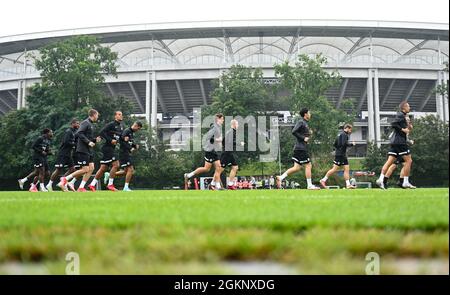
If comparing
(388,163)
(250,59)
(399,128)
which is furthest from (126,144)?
(250,59)

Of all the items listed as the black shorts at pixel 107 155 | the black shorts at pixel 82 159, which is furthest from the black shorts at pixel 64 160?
the black shorts at pixel 107 155

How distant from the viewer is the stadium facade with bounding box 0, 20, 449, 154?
166ft

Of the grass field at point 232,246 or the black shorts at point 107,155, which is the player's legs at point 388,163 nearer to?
the black shorts at point 107,155

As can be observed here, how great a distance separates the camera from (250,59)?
55375 millimetres

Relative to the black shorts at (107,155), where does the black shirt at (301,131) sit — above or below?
above

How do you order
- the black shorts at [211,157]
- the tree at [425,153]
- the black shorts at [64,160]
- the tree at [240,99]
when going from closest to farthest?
the black shorts at [211,157] < the black shorts at [64,160] < the tree at [425,153] < the tree at [240,99]

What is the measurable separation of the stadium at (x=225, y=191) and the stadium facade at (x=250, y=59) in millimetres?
219

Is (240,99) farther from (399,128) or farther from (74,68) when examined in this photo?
→ (399,128)

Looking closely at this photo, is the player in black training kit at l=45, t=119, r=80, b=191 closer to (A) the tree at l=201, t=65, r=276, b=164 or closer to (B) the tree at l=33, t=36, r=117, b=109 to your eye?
(A) the tree at l=201, t=65, r=276, b=164

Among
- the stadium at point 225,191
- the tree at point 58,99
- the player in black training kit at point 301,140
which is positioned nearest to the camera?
the stadium at point 225,191

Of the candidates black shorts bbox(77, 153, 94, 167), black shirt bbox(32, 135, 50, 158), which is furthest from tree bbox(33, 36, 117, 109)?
black shorts bbox(77, 153, 94, 167)

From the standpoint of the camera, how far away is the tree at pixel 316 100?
30.8 m

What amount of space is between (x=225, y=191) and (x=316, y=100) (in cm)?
2123
